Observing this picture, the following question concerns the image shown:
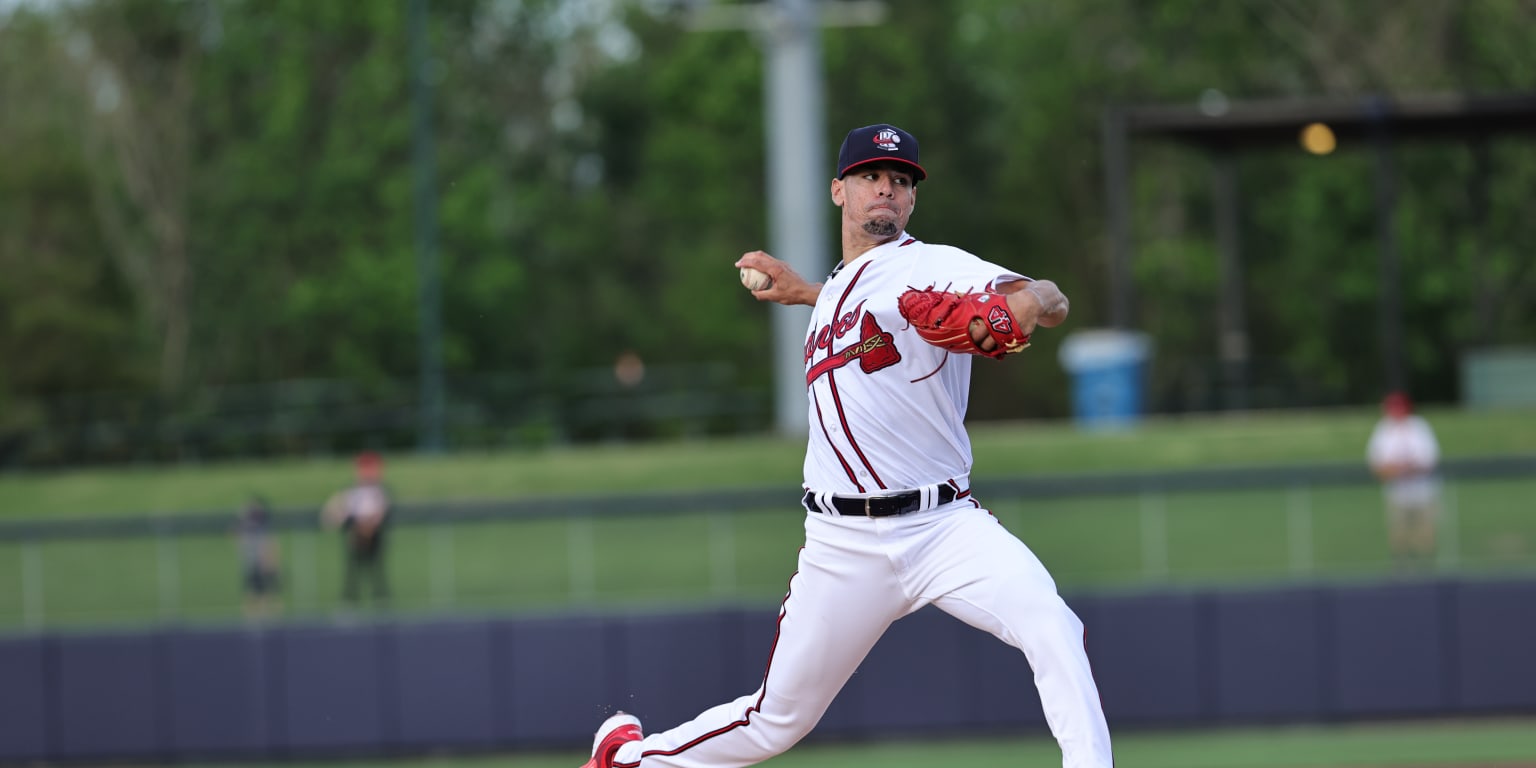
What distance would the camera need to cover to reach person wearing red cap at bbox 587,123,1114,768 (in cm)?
570

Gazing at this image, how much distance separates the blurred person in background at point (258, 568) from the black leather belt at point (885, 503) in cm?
1522

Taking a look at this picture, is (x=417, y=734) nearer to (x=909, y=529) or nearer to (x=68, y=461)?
(x=909, y=529)

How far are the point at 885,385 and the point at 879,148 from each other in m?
0.73

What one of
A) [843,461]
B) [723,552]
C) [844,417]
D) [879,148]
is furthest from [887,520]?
[723,552]

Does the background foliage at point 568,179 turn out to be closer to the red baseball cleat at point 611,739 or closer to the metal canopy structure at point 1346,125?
the metal canopy structure at point 1346,125

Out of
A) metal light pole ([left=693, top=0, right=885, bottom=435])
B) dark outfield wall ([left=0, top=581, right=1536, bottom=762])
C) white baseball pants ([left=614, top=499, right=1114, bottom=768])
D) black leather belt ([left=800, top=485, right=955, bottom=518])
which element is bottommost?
dark outfield wall ([left=0, top=581, right=1536, bottom=762])

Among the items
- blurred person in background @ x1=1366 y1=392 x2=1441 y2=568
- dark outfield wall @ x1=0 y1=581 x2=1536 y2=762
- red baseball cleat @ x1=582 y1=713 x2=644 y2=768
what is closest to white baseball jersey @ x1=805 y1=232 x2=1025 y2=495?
red baseball cleat @ x1=582 y1=713 x2=644 y2=768

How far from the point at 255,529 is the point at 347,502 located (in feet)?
3.48

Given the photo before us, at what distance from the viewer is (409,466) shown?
27.6 meters

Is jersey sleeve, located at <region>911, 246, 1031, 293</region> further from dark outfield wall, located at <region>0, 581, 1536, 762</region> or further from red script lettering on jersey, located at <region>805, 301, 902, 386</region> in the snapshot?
dark outfield wall, located at <region>0, 581, 1536, 762</region>

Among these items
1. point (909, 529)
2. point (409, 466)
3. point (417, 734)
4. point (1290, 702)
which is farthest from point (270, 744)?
point (409, 466)

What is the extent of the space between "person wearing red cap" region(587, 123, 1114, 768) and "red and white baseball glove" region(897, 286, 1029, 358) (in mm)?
73

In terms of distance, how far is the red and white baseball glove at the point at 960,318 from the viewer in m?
5.30

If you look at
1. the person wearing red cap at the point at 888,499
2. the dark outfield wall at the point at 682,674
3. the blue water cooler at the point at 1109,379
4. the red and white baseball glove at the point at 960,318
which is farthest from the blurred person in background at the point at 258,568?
the red and white baseball glove at the point at 960,318
